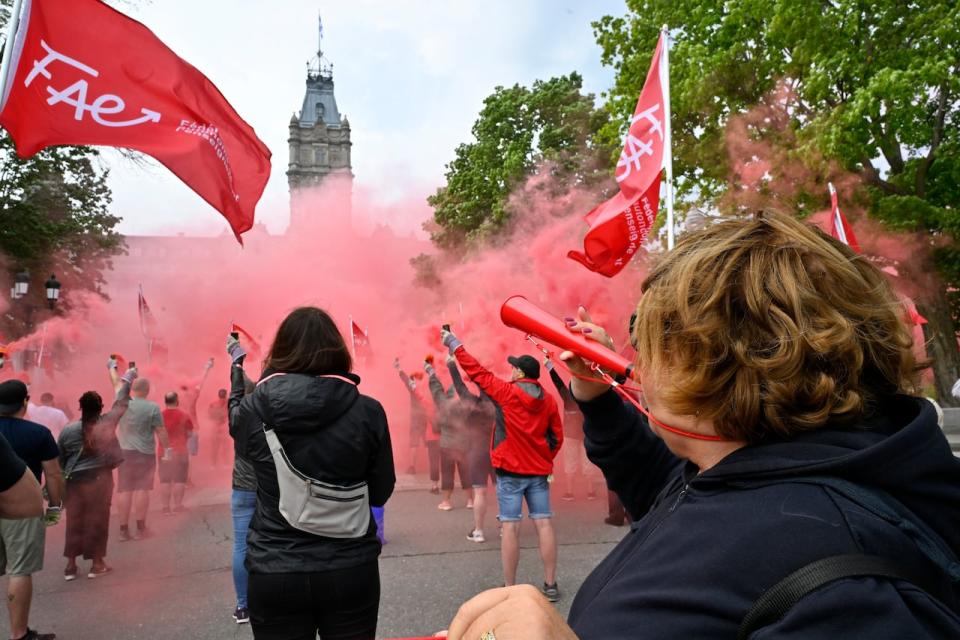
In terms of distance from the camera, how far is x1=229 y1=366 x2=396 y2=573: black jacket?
2.69 metres

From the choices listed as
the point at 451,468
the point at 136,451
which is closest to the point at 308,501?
the point at 136,451

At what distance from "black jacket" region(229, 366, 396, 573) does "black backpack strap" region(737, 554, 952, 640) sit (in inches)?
86.5

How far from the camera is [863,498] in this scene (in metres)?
Result: 0.86

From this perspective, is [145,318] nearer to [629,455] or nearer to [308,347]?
[308,347]

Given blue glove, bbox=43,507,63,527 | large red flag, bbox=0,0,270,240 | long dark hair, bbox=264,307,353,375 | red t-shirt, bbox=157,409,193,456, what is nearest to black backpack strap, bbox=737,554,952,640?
long dark hair, bbox=264,307,353,375

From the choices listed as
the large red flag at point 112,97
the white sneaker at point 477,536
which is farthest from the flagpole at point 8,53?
the white sneaker at point 477,536

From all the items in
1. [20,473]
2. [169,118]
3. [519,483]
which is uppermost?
[169,118]

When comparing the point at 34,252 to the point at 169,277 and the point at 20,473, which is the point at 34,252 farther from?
the point at 20,473

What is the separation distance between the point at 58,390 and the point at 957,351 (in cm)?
2211

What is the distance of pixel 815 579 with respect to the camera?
31.1 inches

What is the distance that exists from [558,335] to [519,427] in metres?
3.38

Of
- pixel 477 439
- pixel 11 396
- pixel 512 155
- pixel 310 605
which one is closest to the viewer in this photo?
pixel 310 605

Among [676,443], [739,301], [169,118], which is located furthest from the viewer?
[169,118]

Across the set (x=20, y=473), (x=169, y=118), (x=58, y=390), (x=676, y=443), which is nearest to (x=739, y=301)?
(x=676, y=443)
